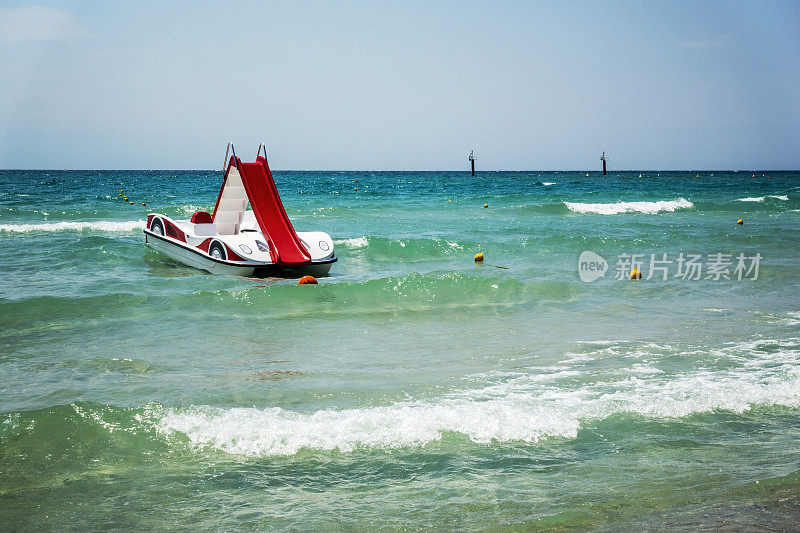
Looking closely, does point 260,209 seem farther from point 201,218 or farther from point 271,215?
point 201,218

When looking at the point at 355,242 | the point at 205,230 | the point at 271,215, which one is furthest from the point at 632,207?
the point at 205,230

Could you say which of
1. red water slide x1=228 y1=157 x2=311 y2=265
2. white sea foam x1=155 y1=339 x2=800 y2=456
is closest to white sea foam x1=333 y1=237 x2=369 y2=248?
red water slide x1=228 y1=157 x2=311 y2=265

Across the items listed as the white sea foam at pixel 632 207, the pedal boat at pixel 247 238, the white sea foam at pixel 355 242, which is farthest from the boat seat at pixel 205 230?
the white sea foam at pixel 632 207

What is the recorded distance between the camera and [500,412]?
5621 mm

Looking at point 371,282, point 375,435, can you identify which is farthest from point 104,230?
point 375,435

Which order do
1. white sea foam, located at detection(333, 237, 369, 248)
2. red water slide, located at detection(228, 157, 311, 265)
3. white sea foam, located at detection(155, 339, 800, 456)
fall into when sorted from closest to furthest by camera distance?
1. white sea foam, located at detection(155, 339, 800, 456)
2. red water slide, located at detection(228, 157, 311, 265)
3. white sea foam, located at detection(333, 237, 369, 248)

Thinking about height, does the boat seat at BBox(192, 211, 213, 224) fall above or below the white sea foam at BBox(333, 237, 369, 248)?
above

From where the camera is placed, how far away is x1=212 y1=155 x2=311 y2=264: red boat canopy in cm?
1320

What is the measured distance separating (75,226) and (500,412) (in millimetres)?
23799

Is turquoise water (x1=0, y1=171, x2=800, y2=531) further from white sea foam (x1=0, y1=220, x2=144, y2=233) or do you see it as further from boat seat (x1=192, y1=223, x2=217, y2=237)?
white sea foam (x1=0, y1=220, x2=144, y2=233)

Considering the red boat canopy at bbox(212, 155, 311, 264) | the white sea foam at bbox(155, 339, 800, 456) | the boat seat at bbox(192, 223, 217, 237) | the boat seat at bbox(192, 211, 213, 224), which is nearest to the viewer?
the white sea foam at bbox(155, 339, 800, 456)

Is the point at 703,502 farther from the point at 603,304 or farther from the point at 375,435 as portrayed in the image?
the point at 603,304

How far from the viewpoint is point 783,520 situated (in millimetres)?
3699

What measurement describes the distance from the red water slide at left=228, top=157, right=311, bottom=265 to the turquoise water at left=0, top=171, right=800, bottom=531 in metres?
0.83
